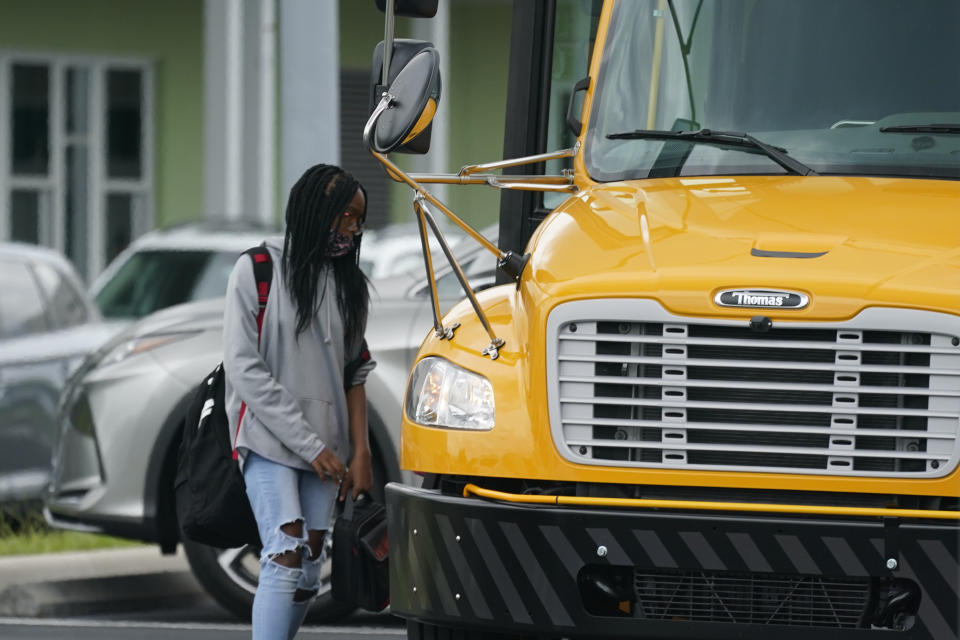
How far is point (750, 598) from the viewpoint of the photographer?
189 inches

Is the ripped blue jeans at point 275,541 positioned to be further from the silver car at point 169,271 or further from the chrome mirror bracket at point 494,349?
the silver car at point 169,271

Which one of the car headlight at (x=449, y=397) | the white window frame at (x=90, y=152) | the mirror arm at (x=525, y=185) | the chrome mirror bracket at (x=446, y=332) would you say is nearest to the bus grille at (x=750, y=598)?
the car headlight at (x=449, y=397)

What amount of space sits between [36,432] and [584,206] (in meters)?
5.53

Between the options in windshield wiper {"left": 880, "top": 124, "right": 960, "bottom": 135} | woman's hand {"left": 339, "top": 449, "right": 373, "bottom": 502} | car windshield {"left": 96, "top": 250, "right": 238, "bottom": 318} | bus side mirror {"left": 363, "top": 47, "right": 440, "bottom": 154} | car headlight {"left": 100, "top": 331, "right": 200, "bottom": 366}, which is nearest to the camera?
bus side mirror {"left": 363, "top": 47, "right": 440, "bottom": 154}

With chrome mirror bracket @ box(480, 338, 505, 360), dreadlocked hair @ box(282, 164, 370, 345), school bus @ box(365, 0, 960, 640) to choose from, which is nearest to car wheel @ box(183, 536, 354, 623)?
dreadlocked hair @ box(282, 164, 370, 345)

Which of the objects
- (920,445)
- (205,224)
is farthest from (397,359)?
(205,224)

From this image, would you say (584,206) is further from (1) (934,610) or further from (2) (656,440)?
(1) (934,610)

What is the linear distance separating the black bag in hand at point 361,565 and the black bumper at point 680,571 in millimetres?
970

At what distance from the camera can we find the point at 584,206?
18.4 feet

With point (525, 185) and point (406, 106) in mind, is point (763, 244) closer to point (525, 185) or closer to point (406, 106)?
Result: point (525, 185)

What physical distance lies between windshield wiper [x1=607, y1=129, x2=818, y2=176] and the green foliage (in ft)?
14.3

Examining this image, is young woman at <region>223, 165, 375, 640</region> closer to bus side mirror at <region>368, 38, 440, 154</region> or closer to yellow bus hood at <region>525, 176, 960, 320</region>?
bus side mirror at <region>368, 38, 440, 154</region>

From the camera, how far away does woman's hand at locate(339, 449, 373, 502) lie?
611 centimetres

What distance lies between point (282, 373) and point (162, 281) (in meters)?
7.68
